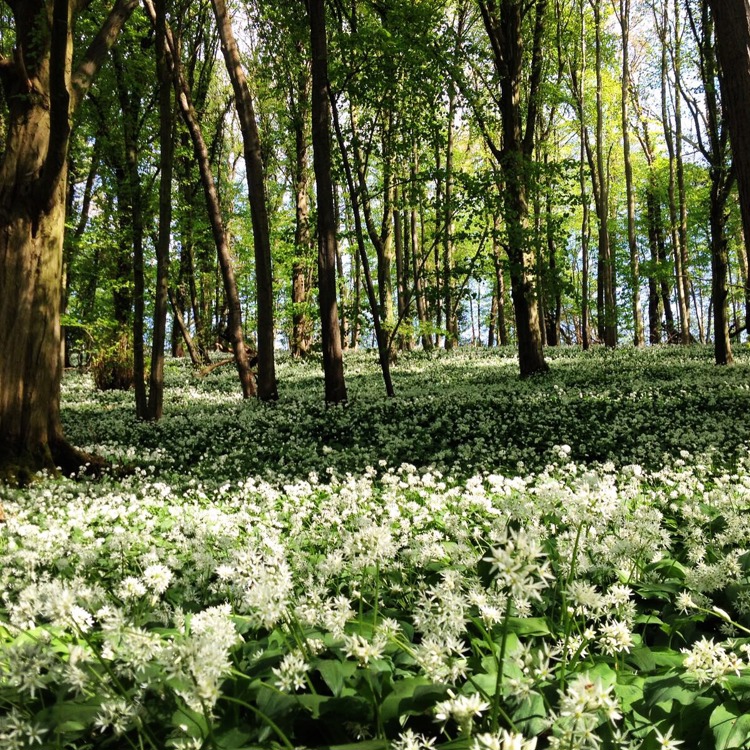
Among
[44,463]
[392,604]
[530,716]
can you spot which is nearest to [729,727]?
[530,716]

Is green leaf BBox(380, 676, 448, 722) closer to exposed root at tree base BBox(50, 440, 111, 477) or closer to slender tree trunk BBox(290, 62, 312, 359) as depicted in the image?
exposed root at tree base BBox(50, 440, 111, 477)

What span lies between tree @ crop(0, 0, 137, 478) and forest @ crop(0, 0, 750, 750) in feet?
0.14

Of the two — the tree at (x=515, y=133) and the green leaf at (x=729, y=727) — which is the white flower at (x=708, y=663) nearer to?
the green leaf at (x=729, y=727)

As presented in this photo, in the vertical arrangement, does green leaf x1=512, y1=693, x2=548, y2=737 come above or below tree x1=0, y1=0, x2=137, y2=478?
below

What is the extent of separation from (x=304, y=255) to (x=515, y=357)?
31.5ft

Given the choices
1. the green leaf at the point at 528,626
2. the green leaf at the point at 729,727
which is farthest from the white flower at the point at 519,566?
the green leaf at the point at 528,626

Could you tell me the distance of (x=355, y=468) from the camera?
28.7 feet

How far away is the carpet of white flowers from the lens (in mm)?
1754

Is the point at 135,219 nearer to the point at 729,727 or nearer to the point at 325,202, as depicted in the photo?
the point at 325,202

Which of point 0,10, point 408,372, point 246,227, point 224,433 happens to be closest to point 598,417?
point 224,433

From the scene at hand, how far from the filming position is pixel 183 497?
7.46 m

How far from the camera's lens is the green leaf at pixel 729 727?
5.93ft

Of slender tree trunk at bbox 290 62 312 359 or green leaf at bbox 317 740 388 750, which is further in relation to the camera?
slender tree trunk at bbox 290 62 312 359

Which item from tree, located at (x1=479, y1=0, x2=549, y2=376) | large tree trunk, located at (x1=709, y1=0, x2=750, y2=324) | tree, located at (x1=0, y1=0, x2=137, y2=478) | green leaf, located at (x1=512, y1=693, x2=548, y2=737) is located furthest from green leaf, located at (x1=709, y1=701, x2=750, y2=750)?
tree, located at (x1=479, y1=0, x2=549, y2=376)
